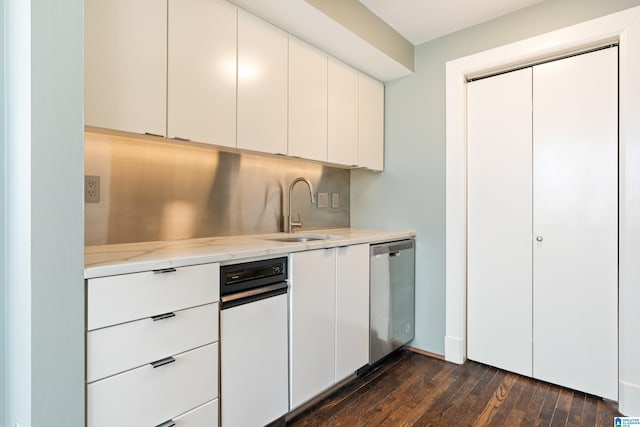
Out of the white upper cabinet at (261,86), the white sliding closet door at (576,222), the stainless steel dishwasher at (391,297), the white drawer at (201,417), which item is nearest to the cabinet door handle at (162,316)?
the white drawer at (201,417)

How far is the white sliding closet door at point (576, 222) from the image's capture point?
6.58 feet

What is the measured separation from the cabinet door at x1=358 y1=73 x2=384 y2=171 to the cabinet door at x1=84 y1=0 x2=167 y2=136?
5.12ft

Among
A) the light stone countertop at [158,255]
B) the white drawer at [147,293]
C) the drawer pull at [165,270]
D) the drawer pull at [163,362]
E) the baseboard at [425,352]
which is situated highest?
the light stone countertop at [158,255]

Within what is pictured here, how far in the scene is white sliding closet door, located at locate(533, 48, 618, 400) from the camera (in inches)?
79.0

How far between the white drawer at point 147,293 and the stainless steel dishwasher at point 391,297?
1234 millimetres

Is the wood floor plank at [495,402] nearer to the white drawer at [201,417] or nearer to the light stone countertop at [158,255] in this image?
the light stone countertop at [158,255]

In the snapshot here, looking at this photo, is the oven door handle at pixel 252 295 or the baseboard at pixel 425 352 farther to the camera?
the baseboard at pixel 425 352

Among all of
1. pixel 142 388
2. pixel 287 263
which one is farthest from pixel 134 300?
pixel 287 263

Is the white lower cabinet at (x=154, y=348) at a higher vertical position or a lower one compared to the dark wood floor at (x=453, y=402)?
higher

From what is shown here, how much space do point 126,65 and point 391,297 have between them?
2.09 metres

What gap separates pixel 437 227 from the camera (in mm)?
2619

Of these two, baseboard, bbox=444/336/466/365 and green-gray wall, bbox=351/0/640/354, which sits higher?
green-gray wall, bbox=351/0/640/354

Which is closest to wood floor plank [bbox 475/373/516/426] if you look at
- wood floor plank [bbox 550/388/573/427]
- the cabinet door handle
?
wood floor plank [bbox 550/388/573/427]

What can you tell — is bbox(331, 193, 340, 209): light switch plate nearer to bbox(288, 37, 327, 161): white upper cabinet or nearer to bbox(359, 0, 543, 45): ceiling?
bbox(288, 37, 327, 161): white upper cabinet
